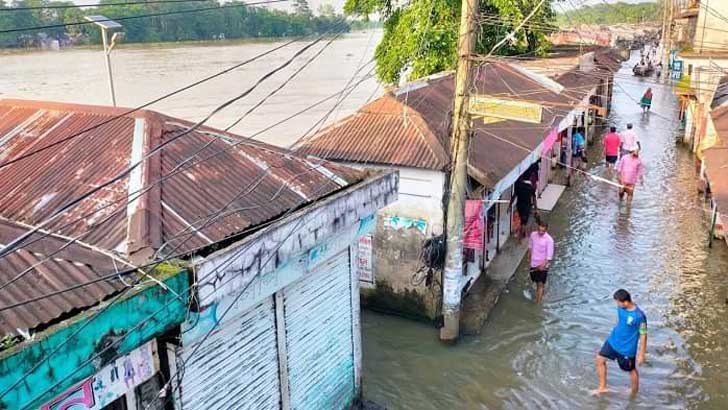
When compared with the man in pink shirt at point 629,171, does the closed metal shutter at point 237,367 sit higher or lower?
higher

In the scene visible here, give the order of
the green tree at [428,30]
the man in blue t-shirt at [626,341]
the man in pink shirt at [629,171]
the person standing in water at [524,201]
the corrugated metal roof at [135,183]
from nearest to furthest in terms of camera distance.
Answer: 1. the corrugated metal roof at [135,183]
2. the man in blue t-shirt at [626,341]
3. the person standing in water at [524,201]
4. the man in pink shirt at [629,171]
5. the green tree at [428,30]

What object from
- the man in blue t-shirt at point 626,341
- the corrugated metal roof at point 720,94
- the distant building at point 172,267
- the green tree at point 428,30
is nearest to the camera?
the distant building at point 172,267

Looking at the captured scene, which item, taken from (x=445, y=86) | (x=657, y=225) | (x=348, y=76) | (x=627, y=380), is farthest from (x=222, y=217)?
(x=348, y=76)

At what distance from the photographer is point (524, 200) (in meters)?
12.4

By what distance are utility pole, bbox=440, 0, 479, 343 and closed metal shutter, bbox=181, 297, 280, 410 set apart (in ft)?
11.6

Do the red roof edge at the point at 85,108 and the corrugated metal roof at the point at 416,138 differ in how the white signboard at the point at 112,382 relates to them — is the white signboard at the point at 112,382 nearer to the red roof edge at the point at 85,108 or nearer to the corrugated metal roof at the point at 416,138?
the red roof edge at the point at 85,108

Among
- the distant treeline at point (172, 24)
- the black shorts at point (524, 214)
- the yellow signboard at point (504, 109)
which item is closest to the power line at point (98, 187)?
the yellow signboard at point (504, 109)

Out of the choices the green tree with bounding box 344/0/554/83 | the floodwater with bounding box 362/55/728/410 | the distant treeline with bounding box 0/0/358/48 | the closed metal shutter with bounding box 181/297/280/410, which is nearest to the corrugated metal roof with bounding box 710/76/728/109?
the floodwater with bounding box 362/55/728/410

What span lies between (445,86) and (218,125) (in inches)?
635

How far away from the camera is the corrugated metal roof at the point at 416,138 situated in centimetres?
876

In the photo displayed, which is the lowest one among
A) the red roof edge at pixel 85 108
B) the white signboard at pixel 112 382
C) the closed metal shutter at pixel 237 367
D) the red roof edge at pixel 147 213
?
the closed metal shutter at pixel 237 367

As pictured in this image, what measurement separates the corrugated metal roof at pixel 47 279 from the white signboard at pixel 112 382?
0.48m

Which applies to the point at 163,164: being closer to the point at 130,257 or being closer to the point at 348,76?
the point at 130,257

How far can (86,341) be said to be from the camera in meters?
3.54
